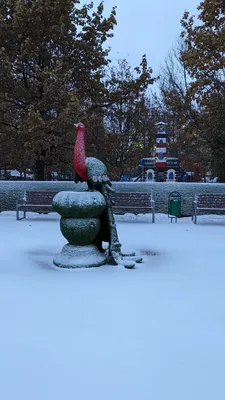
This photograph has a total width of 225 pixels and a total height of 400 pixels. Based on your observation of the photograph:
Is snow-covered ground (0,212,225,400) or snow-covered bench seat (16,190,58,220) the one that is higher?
snow-covered bench seat (16,190,58,220)

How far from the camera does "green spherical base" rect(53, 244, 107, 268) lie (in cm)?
595

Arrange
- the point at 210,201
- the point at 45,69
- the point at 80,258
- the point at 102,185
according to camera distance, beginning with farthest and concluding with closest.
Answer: the point at 45,69, the point at 210,201, the point at 102,185, the point at 80,258

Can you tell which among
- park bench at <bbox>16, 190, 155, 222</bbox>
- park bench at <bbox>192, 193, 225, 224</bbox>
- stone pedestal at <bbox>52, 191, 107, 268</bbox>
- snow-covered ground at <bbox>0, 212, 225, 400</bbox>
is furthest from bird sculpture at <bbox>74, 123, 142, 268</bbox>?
park bench at <bbox>192, 193, 225, 224</bbox>

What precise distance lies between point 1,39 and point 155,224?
10.3m

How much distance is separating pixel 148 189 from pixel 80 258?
794 centimetres

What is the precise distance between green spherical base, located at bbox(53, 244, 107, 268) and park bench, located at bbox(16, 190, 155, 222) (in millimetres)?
6068

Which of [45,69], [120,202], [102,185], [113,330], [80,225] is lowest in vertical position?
[113,330]

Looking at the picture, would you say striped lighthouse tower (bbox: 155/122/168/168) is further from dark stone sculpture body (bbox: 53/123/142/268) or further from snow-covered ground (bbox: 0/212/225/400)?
dark stone sculpture body (bbox: 53/123/142/268)

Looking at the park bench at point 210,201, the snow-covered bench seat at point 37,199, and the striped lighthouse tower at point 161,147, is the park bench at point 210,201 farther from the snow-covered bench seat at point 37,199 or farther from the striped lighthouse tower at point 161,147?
→ the striped lighthouse tower at point 161,147

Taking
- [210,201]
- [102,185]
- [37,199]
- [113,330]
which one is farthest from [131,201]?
[113,330]

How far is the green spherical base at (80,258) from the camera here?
19.5ft

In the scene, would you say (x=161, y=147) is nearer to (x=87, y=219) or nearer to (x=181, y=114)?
(x=181, y=114)

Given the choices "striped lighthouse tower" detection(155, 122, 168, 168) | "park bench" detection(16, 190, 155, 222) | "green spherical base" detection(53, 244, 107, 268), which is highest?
"striped lighthouse tower" detection(155, 122, 168, 168)

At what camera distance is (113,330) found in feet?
11.7
